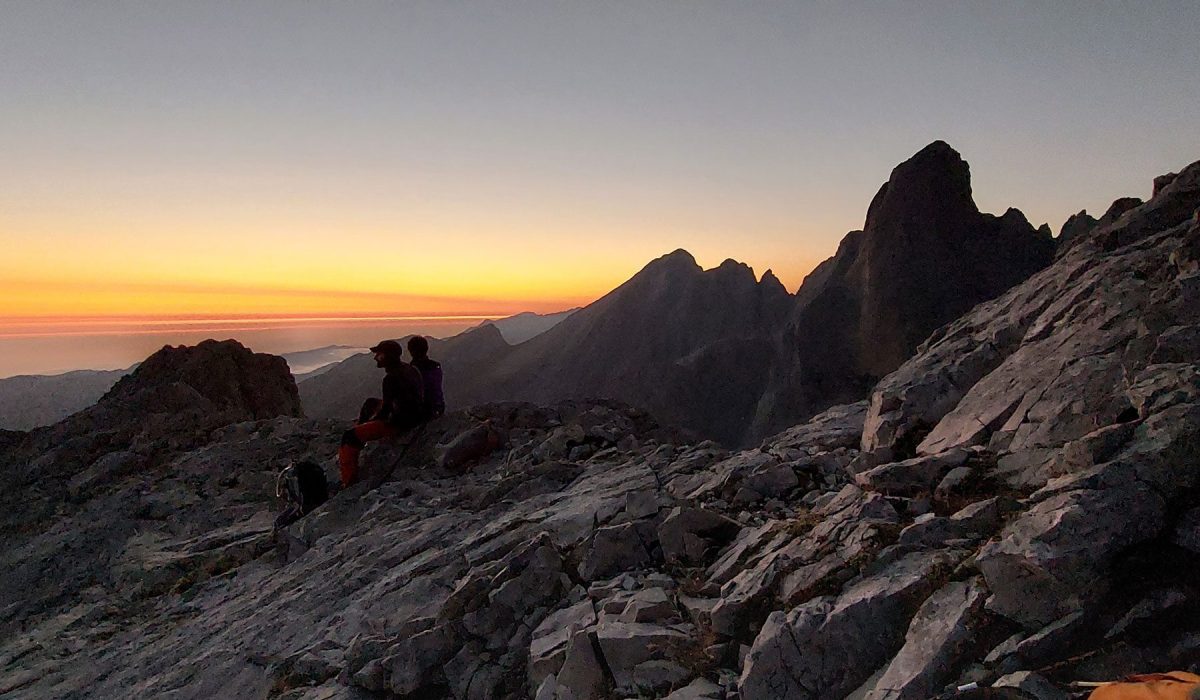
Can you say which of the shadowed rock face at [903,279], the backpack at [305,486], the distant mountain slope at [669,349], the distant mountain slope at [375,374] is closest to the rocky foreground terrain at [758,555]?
the backpack at [305,486]

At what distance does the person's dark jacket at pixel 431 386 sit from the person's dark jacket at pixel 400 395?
732 millimetres

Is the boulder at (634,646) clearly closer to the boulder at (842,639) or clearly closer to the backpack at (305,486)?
the boulder at (842,639)

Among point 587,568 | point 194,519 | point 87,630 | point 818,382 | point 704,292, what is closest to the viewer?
point 587,568

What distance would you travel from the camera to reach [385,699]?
6.90 metres

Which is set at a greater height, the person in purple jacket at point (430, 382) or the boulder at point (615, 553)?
the person in purple jacket at point (430, 382)

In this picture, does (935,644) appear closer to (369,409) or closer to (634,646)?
(634,646)

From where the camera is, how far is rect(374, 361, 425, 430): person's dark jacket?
47.2ft

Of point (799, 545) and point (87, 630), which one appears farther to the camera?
point (87, 630)

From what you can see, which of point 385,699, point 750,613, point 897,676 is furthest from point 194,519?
point 897,676

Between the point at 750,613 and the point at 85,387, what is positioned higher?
the point at 750,613

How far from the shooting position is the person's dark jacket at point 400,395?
Answer: 14.4 m

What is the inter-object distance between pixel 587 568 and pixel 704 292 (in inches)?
3294

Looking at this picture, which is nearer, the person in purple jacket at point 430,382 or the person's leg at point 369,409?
the person's leg at point 369,409

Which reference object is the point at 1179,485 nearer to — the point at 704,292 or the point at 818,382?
the point at 818,382
